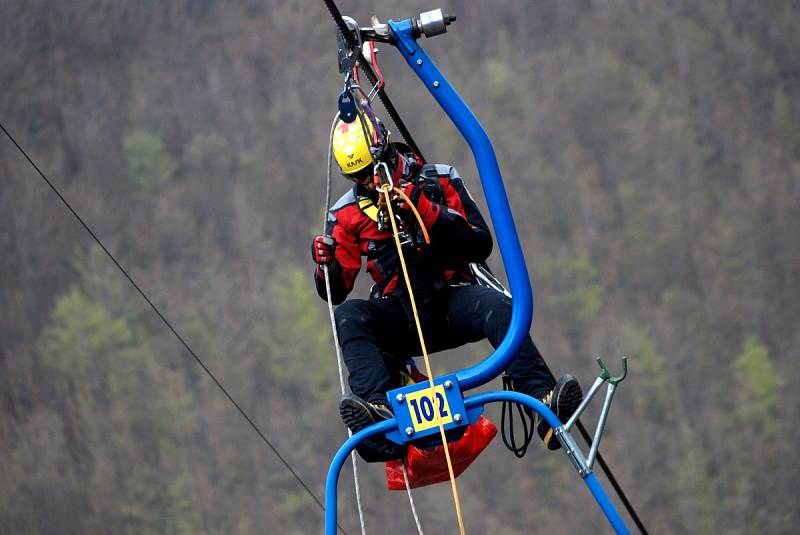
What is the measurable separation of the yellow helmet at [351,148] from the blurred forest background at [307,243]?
15.4m

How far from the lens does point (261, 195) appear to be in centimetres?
2280

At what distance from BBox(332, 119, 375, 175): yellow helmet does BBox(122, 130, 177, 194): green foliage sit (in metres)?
19.0

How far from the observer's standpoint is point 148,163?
2339 cm

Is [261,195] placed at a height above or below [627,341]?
above

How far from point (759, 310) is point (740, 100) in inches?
159

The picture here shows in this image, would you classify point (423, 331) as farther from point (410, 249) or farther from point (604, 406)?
point (604, 406)

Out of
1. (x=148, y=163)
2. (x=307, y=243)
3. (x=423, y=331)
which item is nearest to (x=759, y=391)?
(x=307, y=243)

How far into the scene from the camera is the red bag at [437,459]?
4340 millimetres

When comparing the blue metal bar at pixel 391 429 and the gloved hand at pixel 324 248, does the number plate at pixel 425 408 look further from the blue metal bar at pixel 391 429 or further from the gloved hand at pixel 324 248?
the gloved hand at pixel 324 248

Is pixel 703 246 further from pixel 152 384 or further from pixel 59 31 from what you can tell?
pixel 59 31

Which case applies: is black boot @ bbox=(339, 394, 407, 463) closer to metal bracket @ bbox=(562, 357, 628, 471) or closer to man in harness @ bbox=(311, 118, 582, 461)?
man in harness @ bbox=(311, 118, 582, 461)

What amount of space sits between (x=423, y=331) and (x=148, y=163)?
19.4 m

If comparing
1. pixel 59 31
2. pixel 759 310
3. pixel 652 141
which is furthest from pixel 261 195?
pixel 759 310

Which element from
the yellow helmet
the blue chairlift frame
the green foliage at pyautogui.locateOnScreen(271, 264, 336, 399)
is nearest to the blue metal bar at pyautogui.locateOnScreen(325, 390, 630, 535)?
the blue chairlift frame
